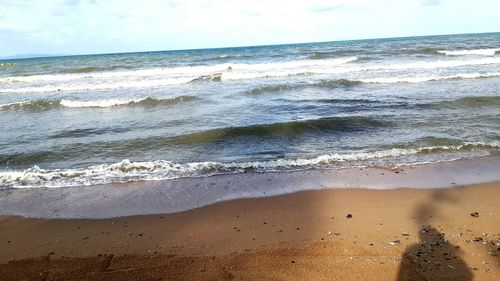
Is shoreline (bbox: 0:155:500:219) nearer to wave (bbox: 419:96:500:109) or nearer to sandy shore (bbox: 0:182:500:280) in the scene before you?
sandy shore (bbox: 0:182:500:280)

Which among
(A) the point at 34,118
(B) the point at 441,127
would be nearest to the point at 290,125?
(B) the point at 441,127

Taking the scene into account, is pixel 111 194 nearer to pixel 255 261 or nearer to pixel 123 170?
pixel 123 170

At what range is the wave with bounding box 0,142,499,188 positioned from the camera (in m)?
7.37

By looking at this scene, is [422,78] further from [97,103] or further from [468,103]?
[97,103]

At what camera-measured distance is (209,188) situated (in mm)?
6781

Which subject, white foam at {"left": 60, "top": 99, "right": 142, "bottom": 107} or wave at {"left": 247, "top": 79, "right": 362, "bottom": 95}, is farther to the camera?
wave at {"left": 247, "top": 79, "right": 362, "bottom": 95}

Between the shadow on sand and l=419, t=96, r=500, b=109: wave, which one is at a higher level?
l=419, t=96, r=500, b=109: wave

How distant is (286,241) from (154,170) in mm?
3861

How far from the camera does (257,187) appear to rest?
6.72 meters

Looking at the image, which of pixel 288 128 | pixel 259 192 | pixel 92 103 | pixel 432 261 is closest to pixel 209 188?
pixel 259 192

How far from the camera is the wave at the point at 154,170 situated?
290 inches

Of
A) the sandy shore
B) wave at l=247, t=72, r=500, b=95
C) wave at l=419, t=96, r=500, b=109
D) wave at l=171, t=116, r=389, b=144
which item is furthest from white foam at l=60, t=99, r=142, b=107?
wave at l=419, t=96, r=500, b=109

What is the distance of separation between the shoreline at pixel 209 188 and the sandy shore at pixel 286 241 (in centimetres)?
27

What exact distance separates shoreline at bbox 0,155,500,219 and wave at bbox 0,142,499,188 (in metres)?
0.25
